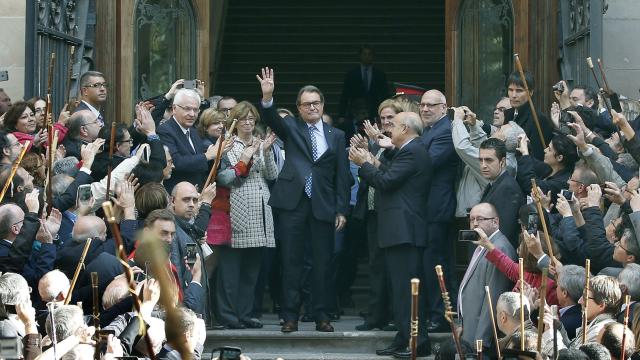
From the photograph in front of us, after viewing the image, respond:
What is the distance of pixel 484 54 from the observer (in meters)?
15.8

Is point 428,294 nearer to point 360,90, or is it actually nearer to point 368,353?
point 368,353

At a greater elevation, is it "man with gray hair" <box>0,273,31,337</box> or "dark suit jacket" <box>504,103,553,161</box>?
"dark suit jacket" <box>504,103,553,161</box>

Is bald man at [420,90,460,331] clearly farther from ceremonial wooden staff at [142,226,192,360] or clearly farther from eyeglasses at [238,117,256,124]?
ceremonial wooden staff at [142,226,192,360]

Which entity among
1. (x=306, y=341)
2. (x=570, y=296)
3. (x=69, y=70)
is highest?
(x=69, y=70)

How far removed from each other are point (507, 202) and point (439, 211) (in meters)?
0.97

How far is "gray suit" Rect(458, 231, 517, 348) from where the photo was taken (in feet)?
35.0

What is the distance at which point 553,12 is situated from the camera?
1509 cm

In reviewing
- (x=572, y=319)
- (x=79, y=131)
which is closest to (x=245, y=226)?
(x=79, y=131)

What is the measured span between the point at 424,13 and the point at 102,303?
13726 millimetres

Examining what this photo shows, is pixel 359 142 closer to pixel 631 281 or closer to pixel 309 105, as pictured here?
pixel 309 105

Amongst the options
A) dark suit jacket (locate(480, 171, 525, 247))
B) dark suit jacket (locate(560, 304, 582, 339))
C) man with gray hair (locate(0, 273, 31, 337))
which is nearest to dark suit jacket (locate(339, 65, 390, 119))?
dark suit jacket (locate(480, 171, 525, 247))

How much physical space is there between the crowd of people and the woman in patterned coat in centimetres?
1

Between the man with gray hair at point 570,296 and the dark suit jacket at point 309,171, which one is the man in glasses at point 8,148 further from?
the man with gray hair at point 570,296

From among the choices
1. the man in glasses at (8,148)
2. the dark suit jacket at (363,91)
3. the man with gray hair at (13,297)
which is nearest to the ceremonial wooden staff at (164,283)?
the man with gray hair at (13,297)
